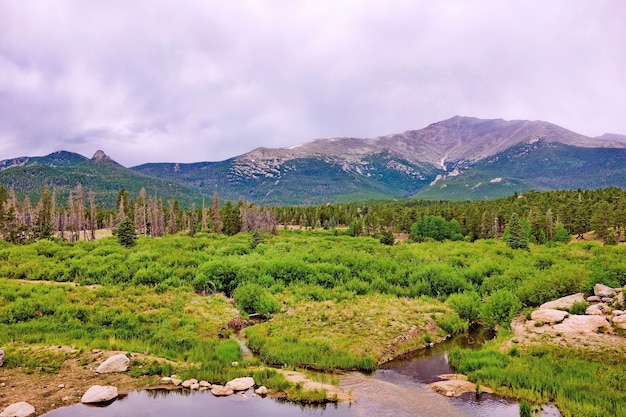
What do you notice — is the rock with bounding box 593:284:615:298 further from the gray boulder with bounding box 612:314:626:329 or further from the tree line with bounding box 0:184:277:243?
the tree line with bounding box 0:184:277:243

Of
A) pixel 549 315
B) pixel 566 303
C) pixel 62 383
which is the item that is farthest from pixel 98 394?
pixel 566 303

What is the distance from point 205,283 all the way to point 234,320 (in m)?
9.94

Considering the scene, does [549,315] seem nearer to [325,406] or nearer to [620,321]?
[620,321]

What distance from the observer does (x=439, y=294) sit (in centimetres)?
4303

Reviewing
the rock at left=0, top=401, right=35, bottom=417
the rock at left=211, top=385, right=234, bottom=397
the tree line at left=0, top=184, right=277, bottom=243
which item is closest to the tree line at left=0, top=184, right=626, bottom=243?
the tree line at left=0, top=184, right=277, bottom=243

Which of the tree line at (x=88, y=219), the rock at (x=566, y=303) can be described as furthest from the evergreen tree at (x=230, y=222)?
the rock at (x=566, y=303)

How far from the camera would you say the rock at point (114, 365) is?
21875mm

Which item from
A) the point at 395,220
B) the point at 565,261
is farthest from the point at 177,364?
the point at 395,220

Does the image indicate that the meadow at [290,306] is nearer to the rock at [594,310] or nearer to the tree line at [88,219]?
the rock at [594,310]

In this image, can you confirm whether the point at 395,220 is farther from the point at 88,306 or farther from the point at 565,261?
the point at 88,306

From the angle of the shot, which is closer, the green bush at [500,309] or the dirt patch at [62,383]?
the dirt patch at [62,383]

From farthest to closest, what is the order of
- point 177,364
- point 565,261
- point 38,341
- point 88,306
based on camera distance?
point 565,261, point 88,306, point 38,341, point 177,364

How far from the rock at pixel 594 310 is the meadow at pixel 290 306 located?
4.54m

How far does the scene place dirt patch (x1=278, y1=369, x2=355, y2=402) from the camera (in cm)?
2031
